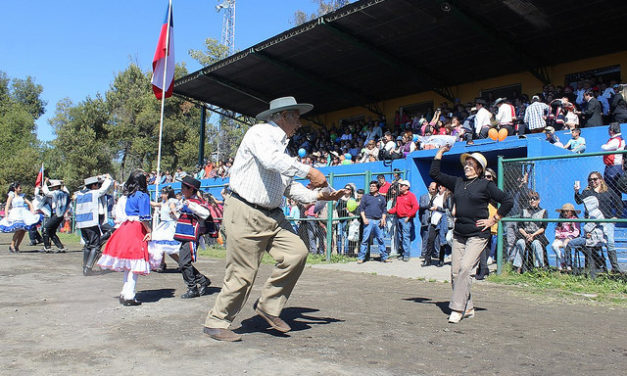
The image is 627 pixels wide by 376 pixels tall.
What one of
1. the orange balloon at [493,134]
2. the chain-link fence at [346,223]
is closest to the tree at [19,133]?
the chain-link fence at [346,223]

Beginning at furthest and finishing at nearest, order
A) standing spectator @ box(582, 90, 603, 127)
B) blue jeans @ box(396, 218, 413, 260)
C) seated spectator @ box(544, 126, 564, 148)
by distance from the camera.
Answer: standing spectator @ box(582, 90, 603, 127) → seated spectator @ box(544, 126, 564, 148) → blue jeans @ box(396, 218, 413, 260)

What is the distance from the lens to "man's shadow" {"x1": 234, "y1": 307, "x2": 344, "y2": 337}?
5188 millimetres

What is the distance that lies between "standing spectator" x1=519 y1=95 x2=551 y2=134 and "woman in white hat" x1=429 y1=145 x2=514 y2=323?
858cm

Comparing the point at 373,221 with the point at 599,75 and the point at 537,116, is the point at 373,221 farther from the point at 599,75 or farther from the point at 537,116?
the point at 599,75

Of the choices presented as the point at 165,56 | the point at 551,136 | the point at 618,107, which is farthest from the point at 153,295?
the point at 618,107

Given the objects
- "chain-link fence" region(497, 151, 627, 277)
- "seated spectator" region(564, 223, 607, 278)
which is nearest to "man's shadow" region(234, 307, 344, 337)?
"chain-link fence" region(497, 151, 627, 277)

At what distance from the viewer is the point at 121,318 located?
5.66 meters

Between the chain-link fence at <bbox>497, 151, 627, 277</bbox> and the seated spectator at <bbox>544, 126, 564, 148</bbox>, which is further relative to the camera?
the seated spectator at <bbox>544, 126, 564, 148</bbox>

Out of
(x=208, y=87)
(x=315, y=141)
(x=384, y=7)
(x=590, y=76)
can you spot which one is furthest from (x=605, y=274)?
(x=208, y=87)

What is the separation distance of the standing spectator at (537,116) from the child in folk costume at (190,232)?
1016 centimetres

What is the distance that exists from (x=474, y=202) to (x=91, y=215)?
308 inches

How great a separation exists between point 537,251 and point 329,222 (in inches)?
217

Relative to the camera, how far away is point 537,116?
46.3 feet

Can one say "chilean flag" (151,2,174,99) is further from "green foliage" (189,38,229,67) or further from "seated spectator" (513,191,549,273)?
"green foliage" (189,38,229,67)
